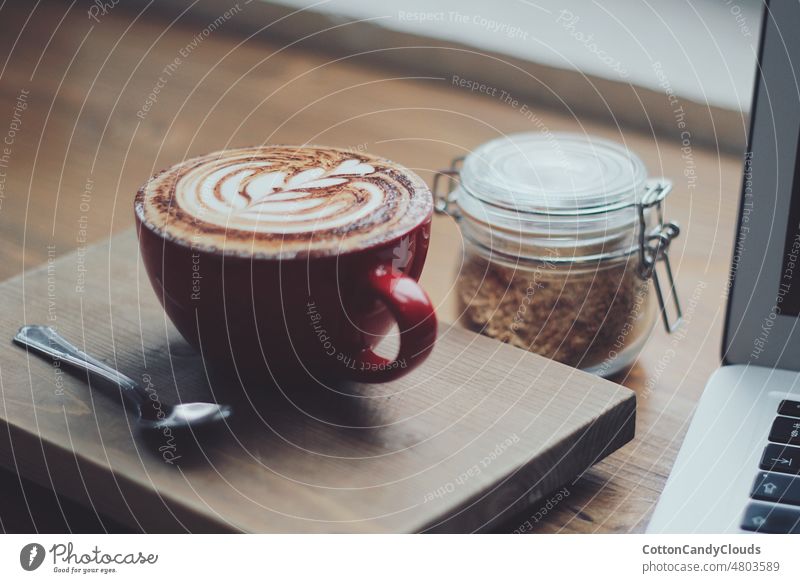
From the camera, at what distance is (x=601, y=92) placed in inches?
23.0

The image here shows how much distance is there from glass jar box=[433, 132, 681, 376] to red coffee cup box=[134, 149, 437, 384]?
0.21 feet

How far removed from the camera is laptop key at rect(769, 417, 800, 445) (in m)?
0.28

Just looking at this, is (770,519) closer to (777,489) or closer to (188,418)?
(777,489)

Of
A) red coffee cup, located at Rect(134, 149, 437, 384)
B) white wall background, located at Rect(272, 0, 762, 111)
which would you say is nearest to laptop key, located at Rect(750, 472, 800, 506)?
red coffee cup, located at Rect(134, 149, 437, 384)

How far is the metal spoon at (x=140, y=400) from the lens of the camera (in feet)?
0.97

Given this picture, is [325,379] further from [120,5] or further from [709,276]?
[120,5]

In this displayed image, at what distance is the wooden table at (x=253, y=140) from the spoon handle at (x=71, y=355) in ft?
0.13

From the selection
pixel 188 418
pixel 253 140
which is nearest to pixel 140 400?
pixel 188 418

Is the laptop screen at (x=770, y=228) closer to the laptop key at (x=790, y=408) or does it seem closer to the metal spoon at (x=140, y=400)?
the laptop key at (x=790, y=408)

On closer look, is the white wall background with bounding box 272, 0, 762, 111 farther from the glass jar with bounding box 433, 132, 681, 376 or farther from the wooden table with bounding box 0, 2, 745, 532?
the glass jar with bounding box 433, 132, 681, 376

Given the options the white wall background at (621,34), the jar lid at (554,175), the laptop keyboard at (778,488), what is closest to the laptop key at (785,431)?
the laptop keyboard at (778,488)

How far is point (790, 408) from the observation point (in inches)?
11.7

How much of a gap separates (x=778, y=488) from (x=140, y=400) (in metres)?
0.19
